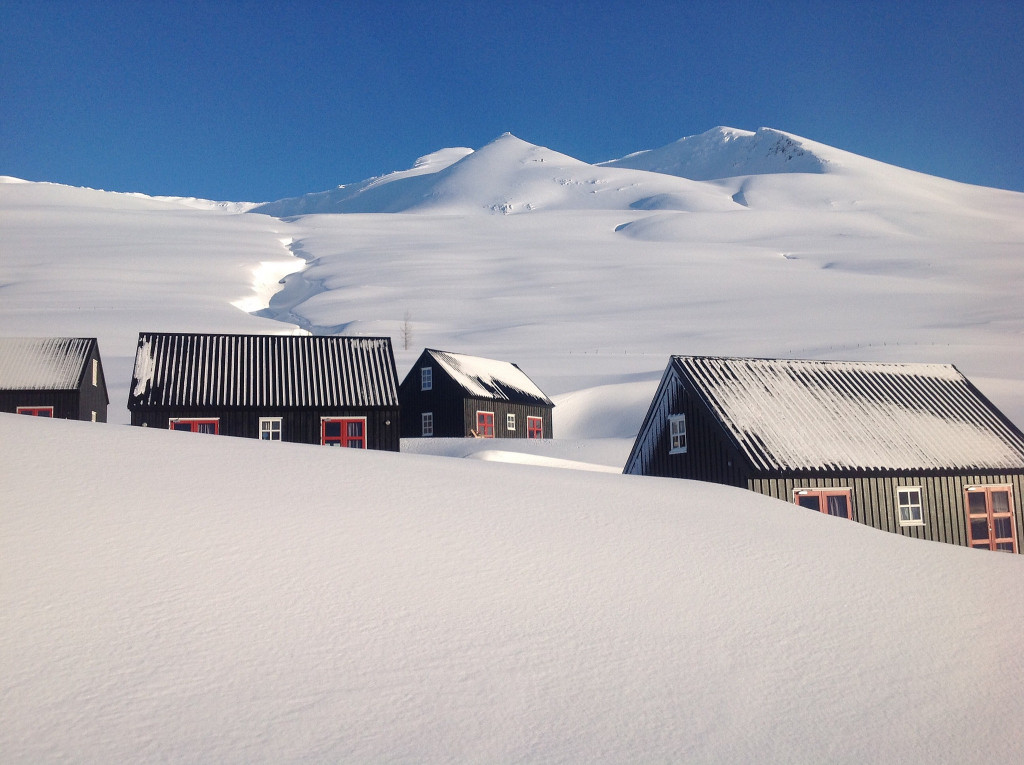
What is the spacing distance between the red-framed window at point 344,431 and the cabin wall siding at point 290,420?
0.15 metres

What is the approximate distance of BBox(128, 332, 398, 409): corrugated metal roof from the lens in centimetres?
3095

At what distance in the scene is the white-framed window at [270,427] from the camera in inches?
1212

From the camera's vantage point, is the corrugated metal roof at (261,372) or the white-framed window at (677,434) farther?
the corrugated metal roof at (261,372)

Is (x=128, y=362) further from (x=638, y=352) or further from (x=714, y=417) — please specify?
(x=714, y=417)

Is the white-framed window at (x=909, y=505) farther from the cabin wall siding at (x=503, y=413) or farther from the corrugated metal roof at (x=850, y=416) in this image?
the cabin wall siding at (x=503, y=413)

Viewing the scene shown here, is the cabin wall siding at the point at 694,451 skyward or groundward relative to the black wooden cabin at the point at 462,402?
groundward

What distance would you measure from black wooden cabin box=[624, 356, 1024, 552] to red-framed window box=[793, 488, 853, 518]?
0.08ft

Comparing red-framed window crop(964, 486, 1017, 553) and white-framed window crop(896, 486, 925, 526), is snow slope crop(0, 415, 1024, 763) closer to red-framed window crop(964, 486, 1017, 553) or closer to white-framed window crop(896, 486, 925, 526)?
white-framed window crop(896, 486, 925, 526)

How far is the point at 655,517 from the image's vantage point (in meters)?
13.8

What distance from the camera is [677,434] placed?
75.3 ft

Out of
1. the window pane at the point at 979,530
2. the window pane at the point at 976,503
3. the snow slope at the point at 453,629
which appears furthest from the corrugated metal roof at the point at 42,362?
the window pane at the point at 979,530

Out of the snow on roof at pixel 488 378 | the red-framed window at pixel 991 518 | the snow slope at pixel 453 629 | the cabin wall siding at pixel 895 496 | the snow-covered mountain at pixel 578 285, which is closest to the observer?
the snow slope at pixel 453 629

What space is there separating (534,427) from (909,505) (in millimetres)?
29216

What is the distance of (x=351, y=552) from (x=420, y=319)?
97.0 metres
